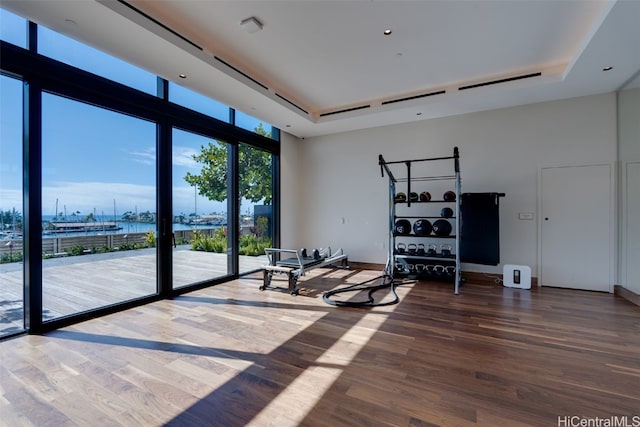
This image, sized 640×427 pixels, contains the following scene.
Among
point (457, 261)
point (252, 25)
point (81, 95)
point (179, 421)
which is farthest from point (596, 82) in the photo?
point (81, 95)

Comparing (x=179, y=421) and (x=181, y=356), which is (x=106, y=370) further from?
(x=179, y=421)

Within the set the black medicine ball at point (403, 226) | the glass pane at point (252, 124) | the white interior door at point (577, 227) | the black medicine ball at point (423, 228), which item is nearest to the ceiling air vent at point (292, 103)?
the glass pane at point (252, 124)

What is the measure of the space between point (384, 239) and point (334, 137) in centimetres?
276

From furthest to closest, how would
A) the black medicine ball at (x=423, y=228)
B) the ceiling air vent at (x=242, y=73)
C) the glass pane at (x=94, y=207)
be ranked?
1. the black medicine ball at (x=423, y=228)
2. the ceiling air vent at (x=242, y=73)
3. the glass pane at (x=94, y=207)

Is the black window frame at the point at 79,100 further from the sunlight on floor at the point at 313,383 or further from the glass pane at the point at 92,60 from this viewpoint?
the sunlight on floor at the point at 313,383

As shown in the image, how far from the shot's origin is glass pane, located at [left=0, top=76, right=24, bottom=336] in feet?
9.35

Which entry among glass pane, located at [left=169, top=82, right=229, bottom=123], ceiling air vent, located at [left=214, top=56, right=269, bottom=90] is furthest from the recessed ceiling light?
glass pane, located at [left=169, top=82, right=229, bottom=123]

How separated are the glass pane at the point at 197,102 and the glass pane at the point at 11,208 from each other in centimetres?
177

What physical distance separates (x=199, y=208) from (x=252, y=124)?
2.21 meters

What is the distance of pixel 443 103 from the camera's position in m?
4.94

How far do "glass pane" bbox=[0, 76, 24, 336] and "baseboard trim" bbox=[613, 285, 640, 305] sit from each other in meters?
7.75

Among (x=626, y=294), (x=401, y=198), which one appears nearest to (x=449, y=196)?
(x=401, y=198)

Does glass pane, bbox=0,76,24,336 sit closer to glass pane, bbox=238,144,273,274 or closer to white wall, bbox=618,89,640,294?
glass pane, bbox=238,144,273,274

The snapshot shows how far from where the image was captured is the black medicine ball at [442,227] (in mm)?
5238
